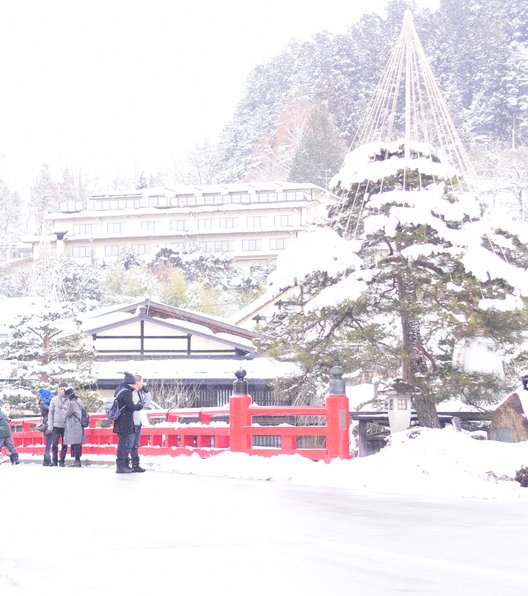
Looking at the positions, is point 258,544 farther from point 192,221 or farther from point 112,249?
point 112,249

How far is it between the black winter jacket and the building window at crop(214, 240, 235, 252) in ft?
246

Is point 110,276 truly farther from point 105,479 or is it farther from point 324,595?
point 324,595

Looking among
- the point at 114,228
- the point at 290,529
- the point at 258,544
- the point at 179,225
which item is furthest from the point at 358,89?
the point at 258,544

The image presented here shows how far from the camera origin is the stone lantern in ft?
64.2

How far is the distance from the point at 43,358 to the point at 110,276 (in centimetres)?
4796

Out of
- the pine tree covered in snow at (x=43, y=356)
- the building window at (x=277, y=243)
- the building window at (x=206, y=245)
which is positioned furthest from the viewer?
the building window at (x=206, y=245)

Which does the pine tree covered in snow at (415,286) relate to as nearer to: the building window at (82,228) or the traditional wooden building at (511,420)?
the traditional wooden building at (511,420)

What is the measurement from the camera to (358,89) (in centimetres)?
10931

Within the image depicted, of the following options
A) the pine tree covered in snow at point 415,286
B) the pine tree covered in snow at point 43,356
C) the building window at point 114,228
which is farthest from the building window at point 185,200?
the pine tree covered in snow at point 415,286

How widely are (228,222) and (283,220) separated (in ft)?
16.0

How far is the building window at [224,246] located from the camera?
9369cm

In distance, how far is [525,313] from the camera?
61.3ft

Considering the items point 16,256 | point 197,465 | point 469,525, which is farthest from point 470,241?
point 16,256

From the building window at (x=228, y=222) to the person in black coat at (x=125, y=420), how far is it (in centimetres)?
7609
